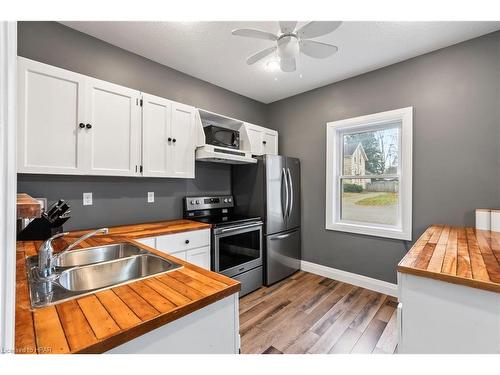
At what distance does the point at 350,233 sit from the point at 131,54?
3.34m

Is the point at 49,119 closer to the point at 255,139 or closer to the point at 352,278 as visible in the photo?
the point at 255,139

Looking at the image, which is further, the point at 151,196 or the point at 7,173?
the point at 151,196

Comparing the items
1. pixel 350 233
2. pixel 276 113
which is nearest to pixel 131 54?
pixel 276 113

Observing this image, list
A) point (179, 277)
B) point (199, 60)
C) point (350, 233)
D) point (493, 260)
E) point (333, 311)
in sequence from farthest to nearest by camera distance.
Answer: point (350, 233)
point (199, 60)
point (333, 311)
point (493, 260)
point (179, 277)

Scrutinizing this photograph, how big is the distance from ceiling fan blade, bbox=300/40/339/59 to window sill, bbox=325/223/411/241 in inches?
81.1

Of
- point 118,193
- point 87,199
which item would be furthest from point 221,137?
point 87,199

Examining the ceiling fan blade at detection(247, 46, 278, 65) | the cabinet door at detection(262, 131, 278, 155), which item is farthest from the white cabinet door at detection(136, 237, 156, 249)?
the cabinet door at detection(262, 131, 278, 155)

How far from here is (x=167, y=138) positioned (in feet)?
8.15

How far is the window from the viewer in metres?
2.62

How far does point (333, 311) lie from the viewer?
236 centimetres

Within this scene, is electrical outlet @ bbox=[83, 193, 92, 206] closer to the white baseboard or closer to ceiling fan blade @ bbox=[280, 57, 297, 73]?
ceiling fan blade @ bbox=[280, 57, 297, 73]

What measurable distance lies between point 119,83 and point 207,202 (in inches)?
64.8

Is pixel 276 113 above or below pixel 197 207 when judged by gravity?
above

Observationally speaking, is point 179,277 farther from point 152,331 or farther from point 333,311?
point 333,311
